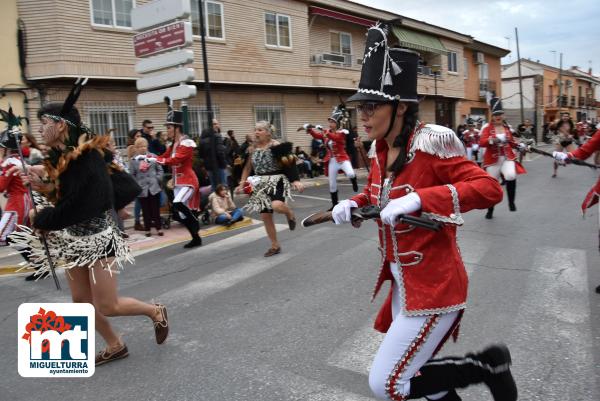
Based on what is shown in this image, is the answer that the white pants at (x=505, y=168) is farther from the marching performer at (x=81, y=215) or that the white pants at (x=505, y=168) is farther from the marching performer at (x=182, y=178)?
the marching performer at (x=81, y=215)

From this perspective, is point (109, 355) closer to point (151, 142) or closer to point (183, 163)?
point (183, 163)

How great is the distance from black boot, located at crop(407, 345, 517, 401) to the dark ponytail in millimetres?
1016

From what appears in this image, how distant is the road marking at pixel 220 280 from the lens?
5684mm

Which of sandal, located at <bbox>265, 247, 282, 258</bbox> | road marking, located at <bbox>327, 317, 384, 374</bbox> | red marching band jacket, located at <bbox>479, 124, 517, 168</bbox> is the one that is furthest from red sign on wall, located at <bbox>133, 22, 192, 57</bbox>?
road marking, located at <bbox>327, 317, 384, 374</bbox>

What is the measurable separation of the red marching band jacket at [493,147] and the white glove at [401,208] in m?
7.49

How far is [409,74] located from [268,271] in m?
4.45

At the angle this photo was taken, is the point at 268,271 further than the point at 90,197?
Yes

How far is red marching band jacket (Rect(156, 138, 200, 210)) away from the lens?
8133 mm

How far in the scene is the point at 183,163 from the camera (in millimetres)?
8336

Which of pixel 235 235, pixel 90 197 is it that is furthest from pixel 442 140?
pixel 235 235

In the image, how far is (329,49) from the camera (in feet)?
77.5

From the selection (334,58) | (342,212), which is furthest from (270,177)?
(334,58)

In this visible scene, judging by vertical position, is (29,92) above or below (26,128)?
above

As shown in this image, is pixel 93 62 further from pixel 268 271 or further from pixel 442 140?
pixel 442 140
